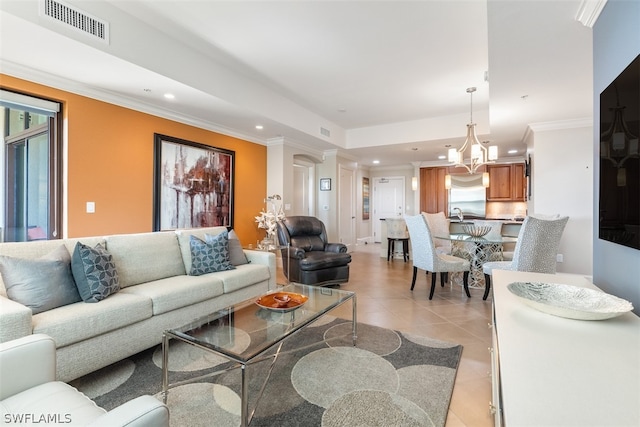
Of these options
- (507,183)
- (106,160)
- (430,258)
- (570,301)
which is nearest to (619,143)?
(570,301)

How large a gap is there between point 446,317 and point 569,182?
10.4ft

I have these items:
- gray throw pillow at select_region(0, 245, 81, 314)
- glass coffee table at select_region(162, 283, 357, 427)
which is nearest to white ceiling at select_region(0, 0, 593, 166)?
gray throw pillow at select_region(0, 245, 81, 314)

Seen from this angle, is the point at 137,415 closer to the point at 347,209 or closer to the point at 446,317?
the point at 446,317

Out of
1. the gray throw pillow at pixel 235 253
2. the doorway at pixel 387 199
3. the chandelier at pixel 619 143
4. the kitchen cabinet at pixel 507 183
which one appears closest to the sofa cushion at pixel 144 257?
the gray throw pillow at pixel 235 253

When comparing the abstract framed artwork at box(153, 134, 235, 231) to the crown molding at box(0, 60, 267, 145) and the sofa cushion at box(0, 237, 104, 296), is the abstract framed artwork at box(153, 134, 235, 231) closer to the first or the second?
the crown molding at box(0, 60, 267, 145)

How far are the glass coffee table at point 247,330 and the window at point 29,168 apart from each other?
7.32 ft

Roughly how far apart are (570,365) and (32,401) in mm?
1809

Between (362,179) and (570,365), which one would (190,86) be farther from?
(362,179)

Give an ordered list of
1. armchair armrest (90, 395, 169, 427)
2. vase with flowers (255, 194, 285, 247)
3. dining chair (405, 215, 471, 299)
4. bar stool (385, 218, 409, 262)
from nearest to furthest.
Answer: armchair armrest (90, 395, 169, 427) < dining chair (405, 215, 471, 299) < vase with flowers (255, 194, 285, 247) < bar stool (385, 218, 409, 262)

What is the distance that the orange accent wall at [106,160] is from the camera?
315 centimetres

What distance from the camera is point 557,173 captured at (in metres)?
4.52

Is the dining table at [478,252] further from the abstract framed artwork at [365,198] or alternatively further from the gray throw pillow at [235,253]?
the abstract framed artwork at [365,198]

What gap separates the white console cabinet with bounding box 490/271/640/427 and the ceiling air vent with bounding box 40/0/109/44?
11.1 ft

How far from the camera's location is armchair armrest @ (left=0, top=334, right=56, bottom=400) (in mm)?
1130
